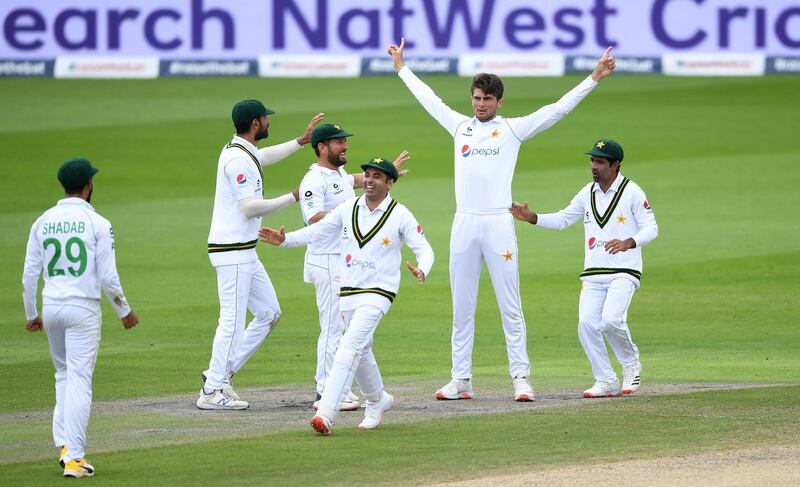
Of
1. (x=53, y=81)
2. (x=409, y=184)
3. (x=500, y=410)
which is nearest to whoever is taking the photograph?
(x=500, y=410)

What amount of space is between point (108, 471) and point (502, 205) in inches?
160

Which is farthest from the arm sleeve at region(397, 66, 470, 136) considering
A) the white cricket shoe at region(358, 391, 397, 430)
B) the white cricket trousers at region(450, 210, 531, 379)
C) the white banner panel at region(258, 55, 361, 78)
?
the white banner panel at region(258, 55, 361, 78)

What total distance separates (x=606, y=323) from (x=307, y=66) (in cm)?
2326

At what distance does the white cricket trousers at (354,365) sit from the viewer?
9836mm

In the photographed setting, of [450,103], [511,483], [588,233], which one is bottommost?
[511,483]

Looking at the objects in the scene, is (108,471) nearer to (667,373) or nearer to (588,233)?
(588,233)

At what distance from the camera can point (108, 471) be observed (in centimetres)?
880

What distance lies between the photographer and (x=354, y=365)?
32.6ft

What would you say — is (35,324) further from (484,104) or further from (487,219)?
(484,104)

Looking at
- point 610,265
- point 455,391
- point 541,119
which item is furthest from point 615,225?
point 455,391

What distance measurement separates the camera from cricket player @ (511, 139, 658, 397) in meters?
11.5

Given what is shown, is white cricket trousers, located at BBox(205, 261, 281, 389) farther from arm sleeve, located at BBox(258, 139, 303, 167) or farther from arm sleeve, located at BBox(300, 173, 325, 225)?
arm sleeve, located at BBox(258, 139, 303, 167)

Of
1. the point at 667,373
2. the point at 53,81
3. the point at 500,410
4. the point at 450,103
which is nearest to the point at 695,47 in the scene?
the point at 450,103

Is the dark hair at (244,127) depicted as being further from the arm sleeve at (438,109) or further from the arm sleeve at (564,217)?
the arm sleeve at (564,217)
